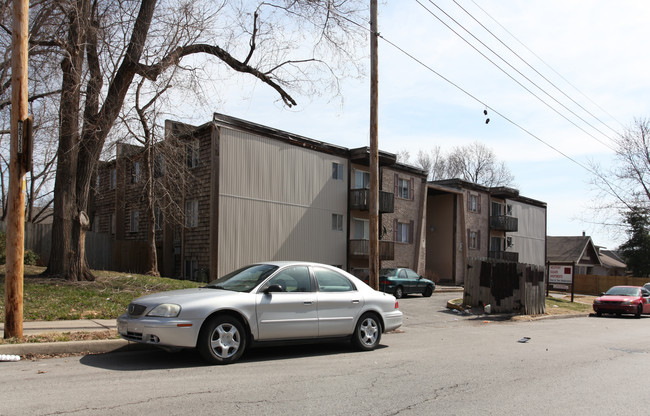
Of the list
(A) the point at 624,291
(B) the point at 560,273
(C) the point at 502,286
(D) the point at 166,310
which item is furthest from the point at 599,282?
(D) the point at 166,310

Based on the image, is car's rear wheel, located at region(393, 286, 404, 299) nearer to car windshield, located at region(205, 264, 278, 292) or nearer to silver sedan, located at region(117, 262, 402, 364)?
silver sedan, located at region(117, 262, 402, 364)

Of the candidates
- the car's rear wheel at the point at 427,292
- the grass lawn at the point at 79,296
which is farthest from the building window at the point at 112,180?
the car's rear wheel at the point at 427,292

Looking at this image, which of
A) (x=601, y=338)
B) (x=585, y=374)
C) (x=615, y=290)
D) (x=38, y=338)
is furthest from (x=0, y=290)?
(x=615, y=290)

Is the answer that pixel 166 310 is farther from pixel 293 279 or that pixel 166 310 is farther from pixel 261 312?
pixel 293 279

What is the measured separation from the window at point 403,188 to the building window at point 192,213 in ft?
47.3

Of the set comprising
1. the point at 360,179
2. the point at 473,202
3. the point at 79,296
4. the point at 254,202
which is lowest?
the point at 79,296

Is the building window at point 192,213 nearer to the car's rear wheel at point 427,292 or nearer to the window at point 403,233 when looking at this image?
the car's rear wheel at point 427,292

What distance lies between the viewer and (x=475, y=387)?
687cm

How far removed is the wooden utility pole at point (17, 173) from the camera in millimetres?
7961

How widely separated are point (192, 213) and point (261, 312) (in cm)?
1846

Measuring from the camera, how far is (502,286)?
18.3 metres

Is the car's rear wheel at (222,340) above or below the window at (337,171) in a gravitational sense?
below

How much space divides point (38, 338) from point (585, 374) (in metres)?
8.21

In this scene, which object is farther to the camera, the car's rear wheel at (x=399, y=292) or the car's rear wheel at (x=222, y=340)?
the car's rear wheel at (x=399, y=292)
